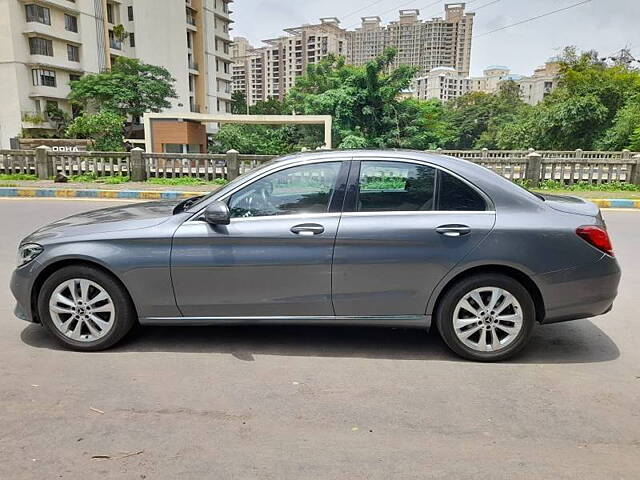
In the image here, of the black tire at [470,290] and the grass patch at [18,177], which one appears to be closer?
the black tire at [470,290]

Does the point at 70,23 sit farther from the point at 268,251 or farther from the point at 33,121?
the point at 268,251

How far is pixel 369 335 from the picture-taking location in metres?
4.29

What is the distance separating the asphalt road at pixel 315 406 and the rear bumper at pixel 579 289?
1.34 ft

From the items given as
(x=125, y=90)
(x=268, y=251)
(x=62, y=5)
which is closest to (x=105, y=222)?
(x=268, y=251)

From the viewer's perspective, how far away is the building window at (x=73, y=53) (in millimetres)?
46750

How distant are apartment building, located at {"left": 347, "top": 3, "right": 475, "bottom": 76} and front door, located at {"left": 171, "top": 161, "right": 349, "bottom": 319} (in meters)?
44.1

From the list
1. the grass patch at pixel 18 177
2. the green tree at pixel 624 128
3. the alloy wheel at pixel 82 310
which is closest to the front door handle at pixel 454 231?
the alloy wheel at pixel 82 310

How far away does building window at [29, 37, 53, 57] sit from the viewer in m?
43.4

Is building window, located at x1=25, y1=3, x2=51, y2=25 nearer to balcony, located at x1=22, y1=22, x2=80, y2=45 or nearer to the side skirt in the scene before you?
balcony, located at x1=22, y1=22, x2=80, y2=45

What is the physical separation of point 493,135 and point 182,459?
2300 inches

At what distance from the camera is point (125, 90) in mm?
41094

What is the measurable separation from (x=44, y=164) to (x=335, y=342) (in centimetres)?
1674

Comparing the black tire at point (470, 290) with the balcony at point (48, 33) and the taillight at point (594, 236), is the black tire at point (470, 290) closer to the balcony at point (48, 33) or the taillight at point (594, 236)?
the taillight at point (594, 236)

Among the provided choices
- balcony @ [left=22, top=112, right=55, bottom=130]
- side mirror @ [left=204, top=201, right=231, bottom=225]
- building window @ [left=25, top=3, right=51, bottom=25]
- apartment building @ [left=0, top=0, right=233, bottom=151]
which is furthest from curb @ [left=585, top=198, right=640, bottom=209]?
building window @ [left=25, top=3, right=51, bottom=25]
